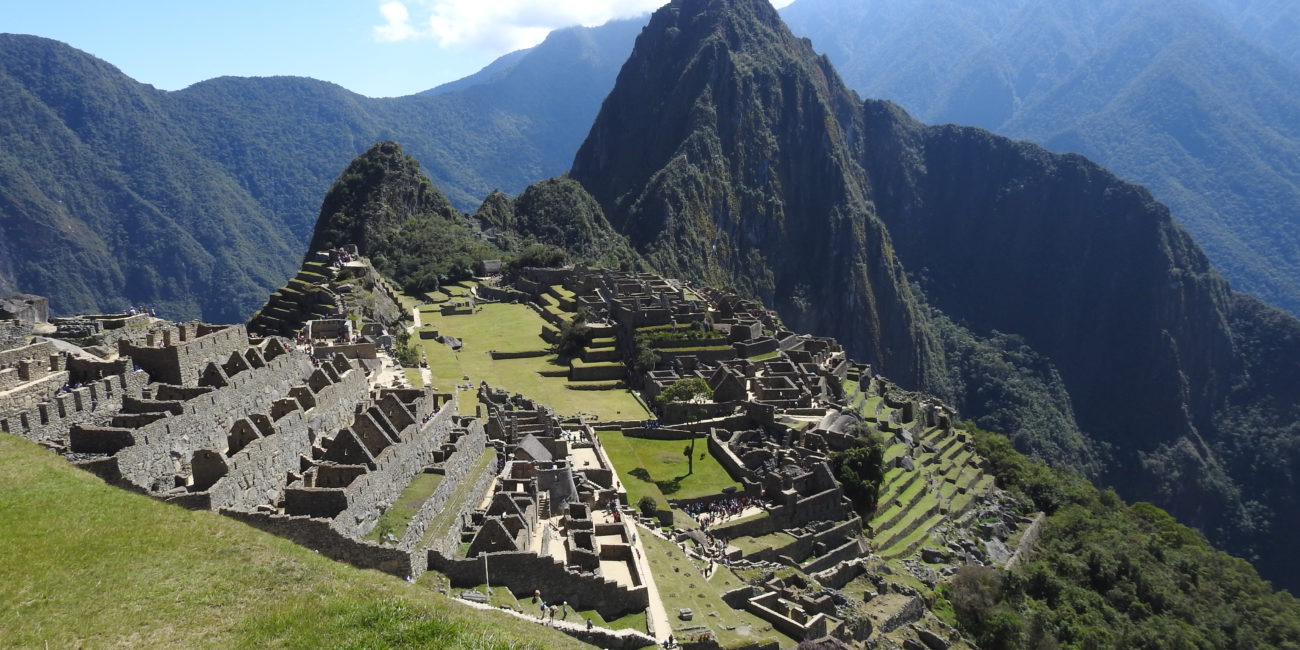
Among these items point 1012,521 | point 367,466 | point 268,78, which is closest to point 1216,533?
point 1012,521

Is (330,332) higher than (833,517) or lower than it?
higher

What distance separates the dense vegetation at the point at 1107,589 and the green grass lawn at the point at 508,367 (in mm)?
19040

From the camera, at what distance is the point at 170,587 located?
1344 cm

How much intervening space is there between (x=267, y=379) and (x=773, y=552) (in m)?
19.0

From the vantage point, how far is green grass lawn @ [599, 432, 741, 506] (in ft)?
115

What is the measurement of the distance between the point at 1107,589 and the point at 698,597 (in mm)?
31047

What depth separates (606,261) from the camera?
116 metres

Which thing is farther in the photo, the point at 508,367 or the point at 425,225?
the point at 425,225

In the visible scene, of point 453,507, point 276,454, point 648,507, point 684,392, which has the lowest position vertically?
point 648,507

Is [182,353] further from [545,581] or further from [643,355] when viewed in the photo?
[643,355]

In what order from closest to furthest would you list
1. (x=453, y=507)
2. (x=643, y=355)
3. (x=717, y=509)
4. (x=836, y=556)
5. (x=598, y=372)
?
(x=453, y=507) → (x=717, y=509) → (x=836, y=556) → (x=643, y=355) → (x=598, y=372)

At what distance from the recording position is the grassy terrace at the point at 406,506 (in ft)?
65.6

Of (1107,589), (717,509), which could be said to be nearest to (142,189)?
(717,509)

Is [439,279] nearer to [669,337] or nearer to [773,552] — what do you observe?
[669,337]
